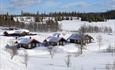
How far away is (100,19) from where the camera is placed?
4542 inches

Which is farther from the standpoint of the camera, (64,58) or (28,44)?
(28,44)

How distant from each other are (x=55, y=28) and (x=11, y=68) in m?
70.6

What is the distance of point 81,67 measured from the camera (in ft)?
87.9

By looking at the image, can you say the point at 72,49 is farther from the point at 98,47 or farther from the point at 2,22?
the point at 2,22

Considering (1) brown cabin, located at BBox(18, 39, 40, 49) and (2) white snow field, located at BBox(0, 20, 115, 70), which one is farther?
(1) brown cabin, located at BBox(18, 39, 40, 49)

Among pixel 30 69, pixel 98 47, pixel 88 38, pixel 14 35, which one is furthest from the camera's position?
pixel 14 35

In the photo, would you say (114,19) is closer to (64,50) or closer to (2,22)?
(2,22)

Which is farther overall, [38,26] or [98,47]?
[38,26]

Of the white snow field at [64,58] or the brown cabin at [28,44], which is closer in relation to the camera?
the white snow field at [64,58]

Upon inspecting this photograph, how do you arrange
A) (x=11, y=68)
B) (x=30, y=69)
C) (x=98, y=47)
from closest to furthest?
1. (x=11, y=68)
2. (x=30, y=69)
3. (x=98, y=47)

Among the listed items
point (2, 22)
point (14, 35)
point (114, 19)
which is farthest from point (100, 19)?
point (14, 35)

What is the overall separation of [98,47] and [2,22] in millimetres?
50586

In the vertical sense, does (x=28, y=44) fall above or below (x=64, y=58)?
below

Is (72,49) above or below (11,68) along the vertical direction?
below
